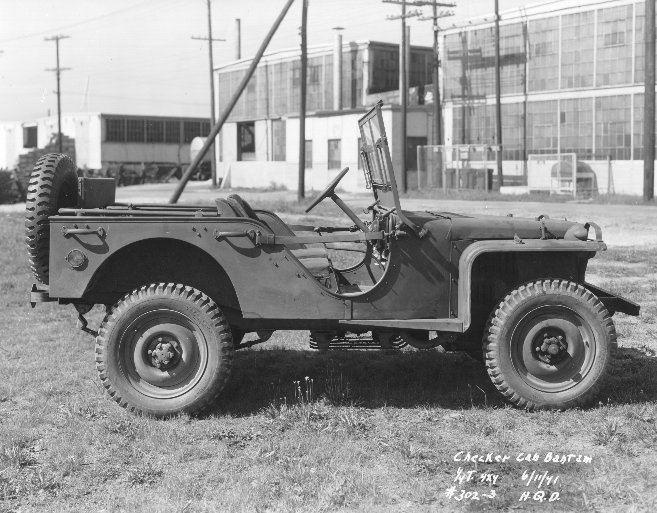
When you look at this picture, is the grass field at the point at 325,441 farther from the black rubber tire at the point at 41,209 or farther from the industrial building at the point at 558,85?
the industrial building at the point at 558,85

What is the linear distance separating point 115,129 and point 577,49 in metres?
44.9

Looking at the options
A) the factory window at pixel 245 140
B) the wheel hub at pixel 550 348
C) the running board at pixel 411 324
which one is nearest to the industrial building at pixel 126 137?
the factory window at pixel 245 140

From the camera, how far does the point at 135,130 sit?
79438 millimetres

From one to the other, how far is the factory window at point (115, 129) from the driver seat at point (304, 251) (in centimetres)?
7287

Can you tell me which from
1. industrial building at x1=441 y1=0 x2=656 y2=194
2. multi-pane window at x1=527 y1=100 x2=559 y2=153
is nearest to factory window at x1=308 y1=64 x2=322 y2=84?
industrial building at x1=441 y1=0 x2=656 y2=194

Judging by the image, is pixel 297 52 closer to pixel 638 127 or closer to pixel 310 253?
pixel 638 127

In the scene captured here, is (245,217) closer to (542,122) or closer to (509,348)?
(509,348)

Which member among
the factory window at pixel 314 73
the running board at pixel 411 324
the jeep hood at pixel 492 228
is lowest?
the running board at pixel 411 324

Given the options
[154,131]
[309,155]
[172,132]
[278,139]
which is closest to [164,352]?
[309,155]

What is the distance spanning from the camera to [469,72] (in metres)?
47.8

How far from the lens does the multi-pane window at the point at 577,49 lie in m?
41.8

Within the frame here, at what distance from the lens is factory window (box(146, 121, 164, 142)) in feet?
265

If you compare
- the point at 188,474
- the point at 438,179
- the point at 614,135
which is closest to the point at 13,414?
the point at 188,474

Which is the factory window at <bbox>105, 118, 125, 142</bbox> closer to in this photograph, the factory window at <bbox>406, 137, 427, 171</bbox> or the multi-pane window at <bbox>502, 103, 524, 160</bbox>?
the factory window at <bbox>406, 137, 427, 171</bbox>
